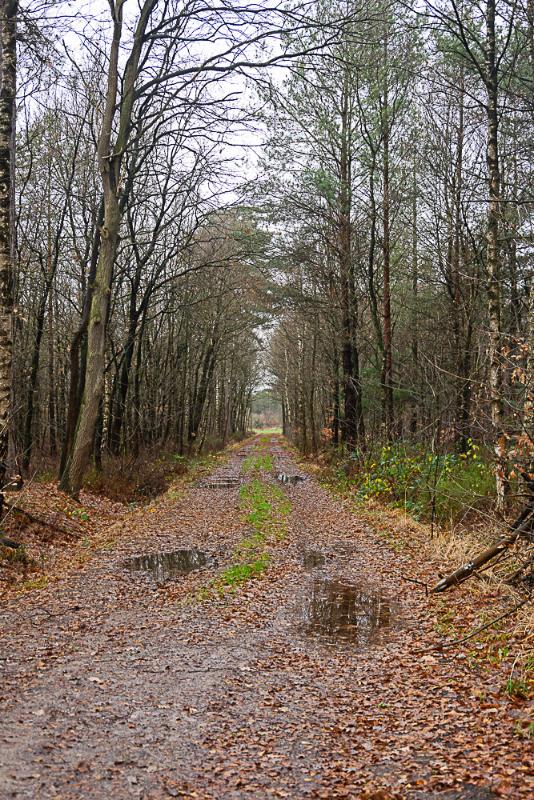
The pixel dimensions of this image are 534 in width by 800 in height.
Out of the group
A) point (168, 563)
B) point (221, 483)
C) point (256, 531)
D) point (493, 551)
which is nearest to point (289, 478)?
point (221, 483)

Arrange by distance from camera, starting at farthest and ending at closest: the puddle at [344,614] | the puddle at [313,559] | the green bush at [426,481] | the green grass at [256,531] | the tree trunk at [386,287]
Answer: the tree trunk at [386,287]
the green bush at [426,481]
the puddle at [313,559]
the green grass at [256,531]
the puddle at [344,614]

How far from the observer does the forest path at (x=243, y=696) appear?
4059 mm

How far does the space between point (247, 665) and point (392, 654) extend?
151cm

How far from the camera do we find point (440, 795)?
12.7 ft

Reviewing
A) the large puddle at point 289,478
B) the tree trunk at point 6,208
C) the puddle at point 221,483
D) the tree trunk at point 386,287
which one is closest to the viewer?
the tree trunk at point 6,208

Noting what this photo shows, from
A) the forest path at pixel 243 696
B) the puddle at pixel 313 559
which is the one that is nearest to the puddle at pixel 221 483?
the puddle at pixel 313 559

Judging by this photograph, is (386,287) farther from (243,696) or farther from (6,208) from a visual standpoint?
(243,696)

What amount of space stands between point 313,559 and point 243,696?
577cm

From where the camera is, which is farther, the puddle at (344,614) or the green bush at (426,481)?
the green bush at (426,481)

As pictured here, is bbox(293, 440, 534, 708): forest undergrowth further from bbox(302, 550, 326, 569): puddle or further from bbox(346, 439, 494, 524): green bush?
bbox(302, 550, 326, 569): puddle

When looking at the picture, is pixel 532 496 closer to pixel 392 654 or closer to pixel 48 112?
pixel 392 654

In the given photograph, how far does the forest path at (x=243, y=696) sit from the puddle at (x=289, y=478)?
14.3m

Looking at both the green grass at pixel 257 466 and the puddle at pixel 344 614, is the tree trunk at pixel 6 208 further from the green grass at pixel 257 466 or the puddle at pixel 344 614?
the green grass at pixel 257 466

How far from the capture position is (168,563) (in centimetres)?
1062
